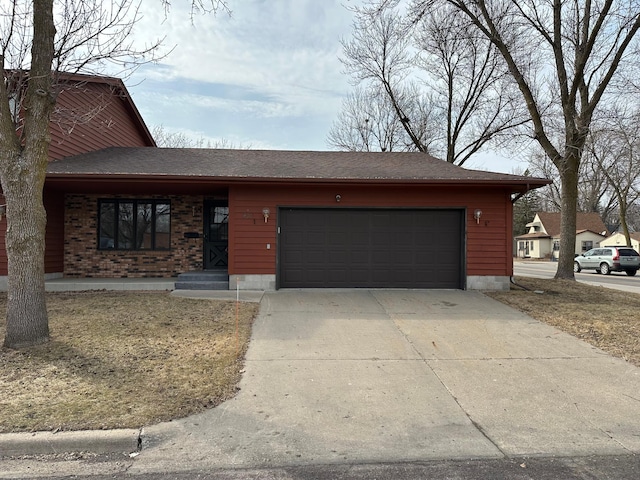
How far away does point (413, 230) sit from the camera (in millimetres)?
10523

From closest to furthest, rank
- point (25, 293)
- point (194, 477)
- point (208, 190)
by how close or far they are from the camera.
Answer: point (194, 477), point (25, 293), point (208, 190)

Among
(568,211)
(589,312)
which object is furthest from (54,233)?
(568,211)

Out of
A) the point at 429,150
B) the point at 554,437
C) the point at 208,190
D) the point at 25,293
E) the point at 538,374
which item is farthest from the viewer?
the point at 429,150

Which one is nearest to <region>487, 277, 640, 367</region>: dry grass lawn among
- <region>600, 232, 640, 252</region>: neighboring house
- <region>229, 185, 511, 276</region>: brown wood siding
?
<region>229, 185, 511, 276</region>: brown wood siding

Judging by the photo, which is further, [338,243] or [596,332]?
[338,243]

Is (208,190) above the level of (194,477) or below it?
above

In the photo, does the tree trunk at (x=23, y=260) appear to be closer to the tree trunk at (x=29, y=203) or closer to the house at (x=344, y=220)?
the tree trunk at (x=29, y=203)

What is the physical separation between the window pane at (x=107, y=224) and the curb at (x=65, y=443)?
9233 mm

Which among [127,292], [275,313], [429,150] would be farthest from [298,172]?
[429,150]

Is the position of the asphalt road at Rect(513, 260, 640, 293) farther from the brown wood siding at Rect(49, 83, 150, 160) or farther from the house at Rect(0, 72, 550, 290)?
the brown wood siding at Rect(49, 83, 150, 160)

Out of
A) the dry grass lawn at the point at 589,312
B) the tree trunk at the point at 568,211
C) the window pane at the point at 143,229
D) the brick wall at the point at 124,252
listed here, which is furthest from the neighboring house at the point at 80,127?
the tree trunk at the point at 568,211

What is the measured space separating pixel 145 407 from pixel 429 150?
25.5 m

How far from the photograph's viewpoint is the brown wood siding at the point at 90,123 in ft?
35.5

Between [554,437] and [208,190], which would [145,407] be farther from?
[208,190]
